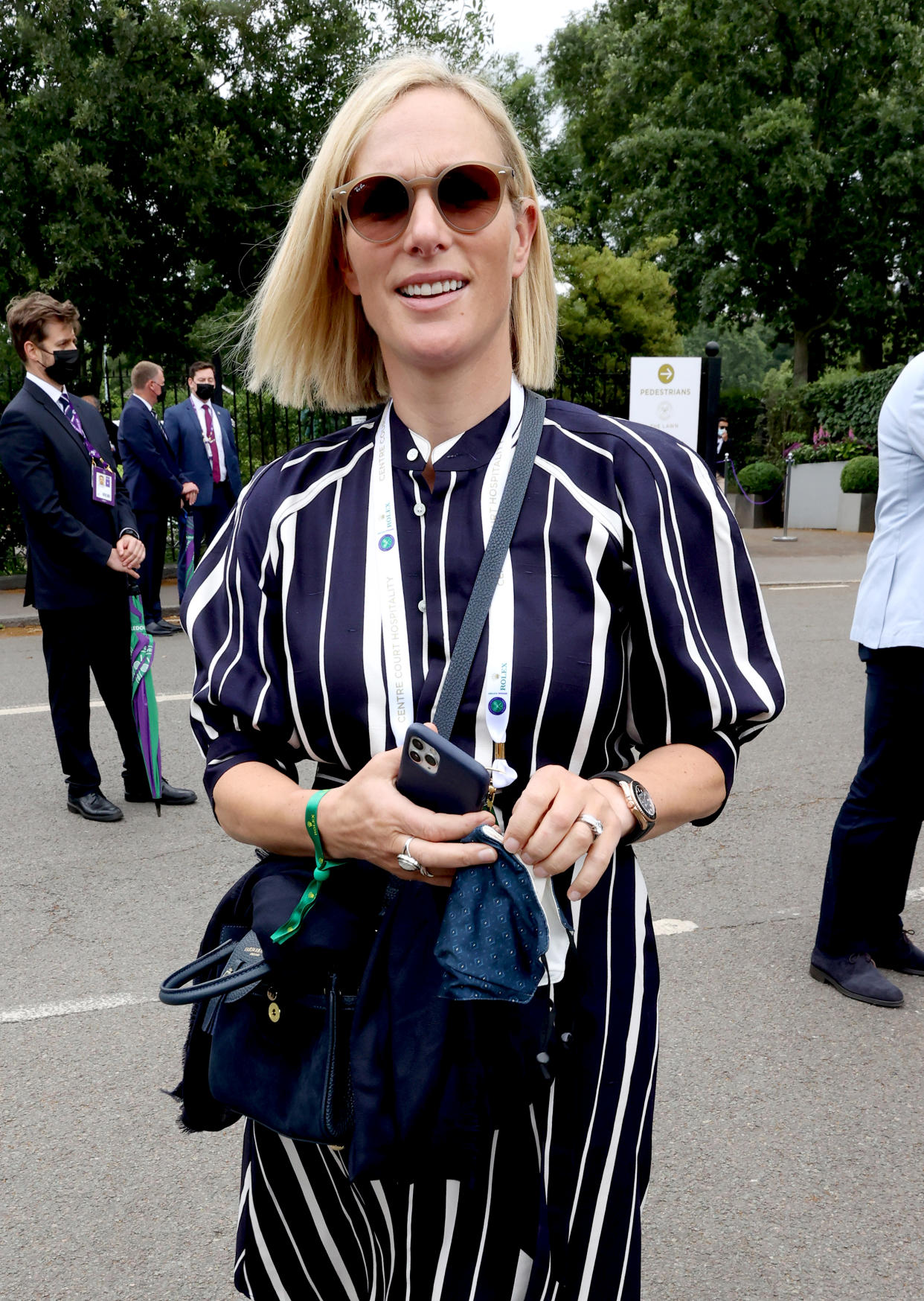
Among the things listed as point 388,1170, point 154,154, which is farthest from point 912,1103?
point 154,154

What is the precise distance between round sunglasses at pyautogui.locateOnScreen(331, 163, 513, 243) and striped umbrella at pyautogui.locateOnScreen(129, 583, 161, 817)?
411cm

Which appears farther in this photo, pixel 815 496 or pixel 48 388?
pixel 815 496

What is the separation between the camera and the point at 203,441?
10.2 meters

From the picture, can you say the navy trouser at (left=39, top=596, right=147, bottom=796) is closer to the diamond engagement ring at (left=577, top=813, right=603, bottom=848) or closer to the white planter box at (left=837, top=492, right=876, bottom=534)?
the diamond engagement ring at (left=577, top=813, right=603, bottom=848)

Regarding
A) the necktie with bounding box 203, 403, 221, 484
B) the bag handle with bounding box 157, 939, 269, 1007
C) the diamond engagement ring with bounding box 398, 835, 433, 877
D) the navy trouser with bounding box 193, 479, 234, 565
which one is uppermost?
the diamond engagement ring with bounding box 398, 835, 433, 877

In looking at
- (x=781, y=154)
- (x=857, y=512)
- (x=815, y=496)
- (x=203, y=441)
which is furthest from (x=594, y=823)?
(x=781, y=154)

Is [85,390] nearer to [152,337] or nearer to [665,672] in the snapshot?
[152,337]

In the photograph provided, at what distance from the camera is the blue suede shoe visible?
3.54 m

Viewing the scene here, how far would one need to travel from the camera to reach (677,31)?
26125 mm

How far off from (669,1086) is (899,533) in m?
1.76

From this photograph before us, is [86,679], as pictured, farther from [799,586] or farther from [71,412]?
[799,586]

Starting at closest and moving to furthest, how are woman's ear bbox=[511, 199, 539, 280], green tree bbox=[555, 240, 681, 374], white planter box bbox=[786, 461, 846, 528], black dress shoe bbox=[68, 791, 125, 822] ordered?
woman's ear bbox=[511, 199, 539, 280]
black dress shoe bbox=[68, 791, 125, 822]
green tree bbox=[555, 240, 681, 374]
white planter box bbox=[786, 461, 846, 528]

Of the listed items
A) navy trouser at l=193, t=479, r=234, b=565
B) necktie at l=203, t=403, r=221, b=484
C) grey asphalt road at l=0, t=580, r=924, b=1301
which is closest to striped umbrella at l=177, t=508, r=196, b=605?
navy trouser at l=193, t=479, r=234, b=565

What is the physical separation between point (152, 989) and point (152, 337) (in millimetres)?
12308
